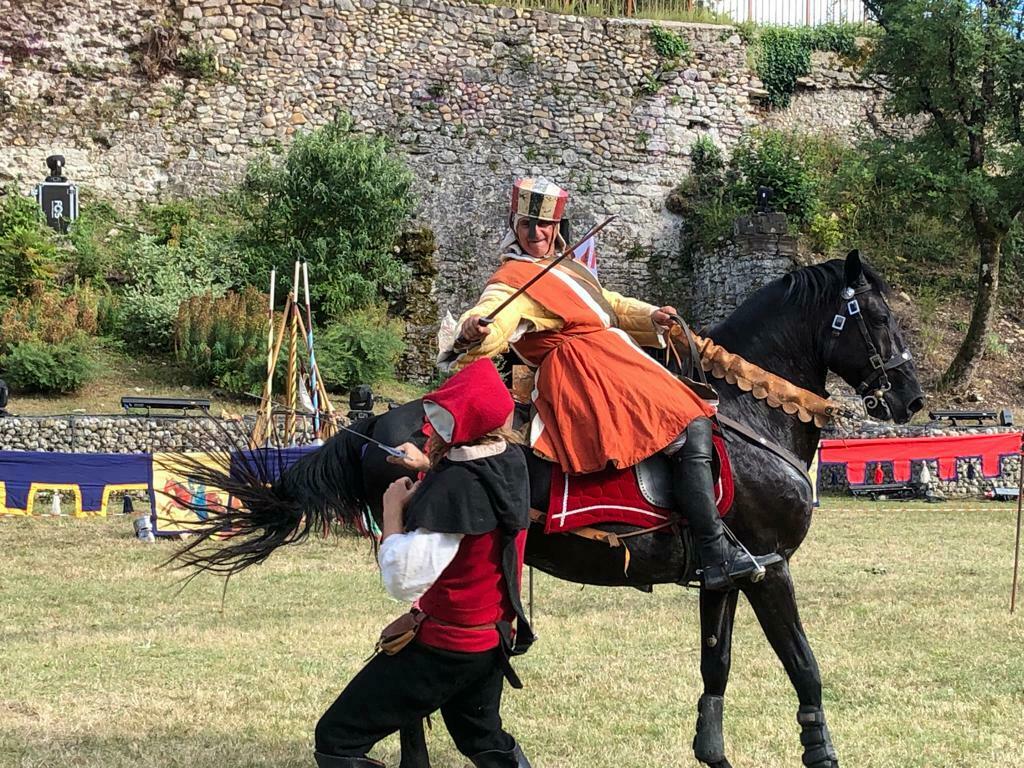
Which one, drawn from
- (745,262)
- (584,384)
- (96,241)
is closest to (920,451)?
(745,262)

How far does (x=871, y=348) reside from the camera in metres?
4.98

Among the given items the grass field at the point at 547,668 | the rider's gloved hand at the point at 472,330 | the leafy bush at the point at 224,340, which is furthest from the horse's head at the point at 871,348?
the leafy bush at the point at 224,340

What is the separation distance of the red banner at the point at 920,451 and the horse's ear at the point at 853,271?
1236 cm

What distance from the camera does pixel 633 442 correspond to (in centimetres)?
435

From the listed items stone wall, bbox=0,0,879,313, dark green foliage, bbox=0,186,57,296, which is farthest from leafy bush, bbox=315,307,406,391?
dark green foliage, bbox=0,186,57,296

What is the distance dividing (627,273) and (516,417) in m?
20.8

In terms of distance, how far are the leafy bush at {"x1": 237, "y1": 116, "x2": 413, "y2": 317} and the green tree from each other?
9.25 meters

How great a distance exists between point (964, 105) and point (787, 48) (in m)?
8.59

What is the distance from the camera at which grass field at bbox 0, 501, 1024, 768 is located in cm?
512

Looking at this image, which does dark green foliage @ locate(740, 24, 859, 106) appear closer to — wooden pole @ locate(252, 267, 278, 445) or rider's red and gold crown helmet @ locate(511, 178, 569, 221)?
wooden pole @ locate(252, 267, 278, 445)

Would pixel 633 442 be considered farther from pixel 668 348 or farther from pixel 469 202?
pixel 469 202

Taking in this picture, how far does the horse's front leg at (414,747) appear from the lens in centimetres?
449

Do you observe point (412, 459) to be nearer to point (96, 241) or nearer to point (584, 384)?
point (584, 384)

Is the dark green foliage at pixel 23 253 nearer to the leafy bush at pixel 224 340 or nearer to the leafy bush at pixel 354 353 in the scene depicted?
the leafy bush at pixel 224 340
